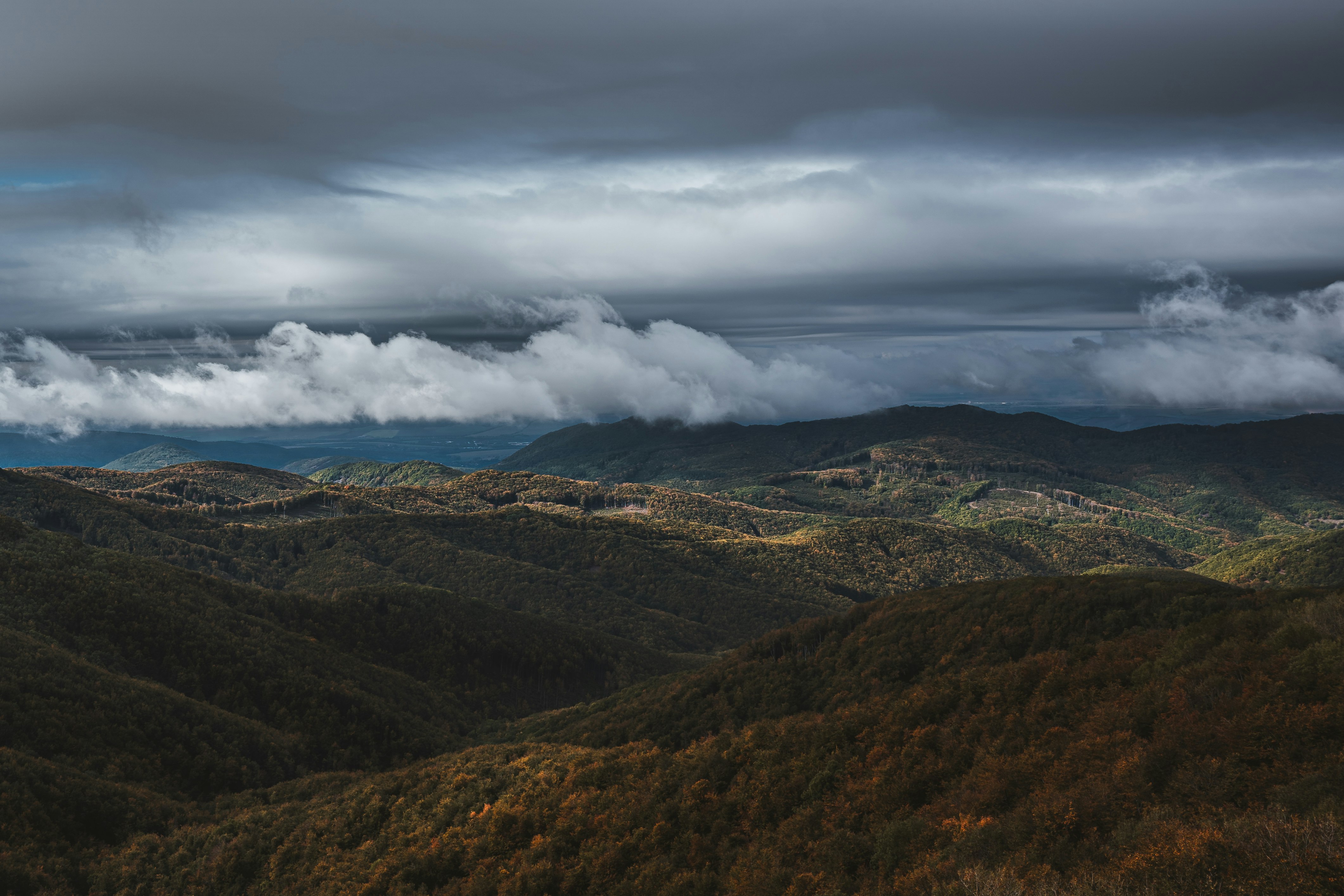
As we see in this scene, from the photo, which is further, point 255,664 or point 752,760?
point 255,664

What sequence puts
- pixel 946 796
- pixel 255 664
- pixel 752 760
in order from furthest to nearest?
pixel 255 664, pixel 752 760, pixel 946 796

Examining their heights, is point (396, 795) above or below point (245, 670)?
above

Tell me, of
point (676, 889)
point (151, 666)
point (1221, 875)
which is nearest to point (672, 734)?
point (676, 889)

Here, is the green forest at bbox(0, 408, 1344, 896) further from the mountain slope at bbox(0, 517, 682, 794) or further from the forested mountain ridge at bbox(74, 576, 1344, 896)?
the mountain slope at bbox(0, 517, 682, 794)

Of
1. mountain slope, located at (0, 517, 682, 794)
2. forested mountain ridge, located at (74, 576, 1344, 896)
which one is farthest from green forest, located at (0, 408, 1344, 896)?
mountain slope, located at (0, 517, 682, 794)

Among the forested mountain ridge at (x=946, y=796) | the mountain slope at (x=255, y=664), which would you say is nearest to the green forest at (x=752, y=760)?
the forested mountain ridge at (x=946, y=796)

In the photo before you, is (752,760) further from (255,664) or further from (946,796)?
(255,664)

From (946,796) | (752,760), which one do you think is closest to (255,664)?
(752,760)

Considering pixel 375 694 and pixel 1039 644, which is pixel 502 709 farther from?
pixel 1039 644
